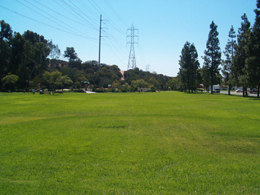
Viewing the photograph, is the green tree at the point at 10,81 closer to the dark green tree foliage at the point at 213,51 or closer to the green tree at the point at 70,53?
the dark green tree foliage at the point at 213,51

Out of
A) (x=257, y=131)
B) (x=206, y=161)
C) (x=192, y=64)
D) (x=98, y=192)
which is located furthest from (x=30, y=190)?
(x=192, y=64)

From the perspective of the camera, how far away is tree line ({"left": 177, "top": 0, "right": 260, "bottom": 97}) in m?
41.9

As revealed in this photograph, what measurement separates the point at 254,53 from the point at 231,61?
1809cm

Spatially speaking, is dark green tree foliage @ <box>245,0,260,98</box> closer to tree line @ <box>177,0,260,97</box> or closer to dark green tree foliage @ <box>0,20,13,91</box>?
tree line @ <box>177,0,260,97</box>

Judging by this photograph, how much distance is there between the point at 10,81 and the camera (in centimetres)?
7100

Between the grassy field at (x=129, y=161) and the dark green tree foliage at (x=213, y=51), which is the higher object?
the dark green tree foliage at (x=213, y=51)

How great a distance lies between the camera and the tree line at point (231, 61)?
41.9 meters

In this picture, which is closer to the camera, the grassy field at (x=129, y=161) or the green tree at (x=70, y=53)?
the grassy field at (x=129, y=161)

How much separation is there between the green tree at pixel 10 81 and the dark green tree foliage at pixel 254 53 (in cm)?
6867

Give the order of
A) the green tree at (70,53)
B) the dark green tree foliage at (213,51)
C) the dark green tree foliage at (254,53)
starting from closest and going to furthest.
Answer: the dark green tree foliage at (254,53) < the dark green tree foliage at (213,51) < the green tree at (70,53)

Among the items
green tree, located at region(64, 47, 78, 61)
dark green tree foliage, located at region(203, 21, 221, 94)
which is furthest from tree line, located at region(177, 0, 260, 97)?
green tree, located at region(64, 47, 78, 61)

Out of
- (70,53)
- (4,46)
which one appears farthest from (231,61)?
(70,53)

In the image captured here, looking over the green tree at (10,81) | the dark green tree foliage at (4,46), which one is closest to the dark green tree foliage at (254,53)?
the green tree at (10,81)

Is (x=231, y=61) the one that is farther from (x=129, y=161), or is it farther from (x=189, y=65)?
(x=129, y=161)
